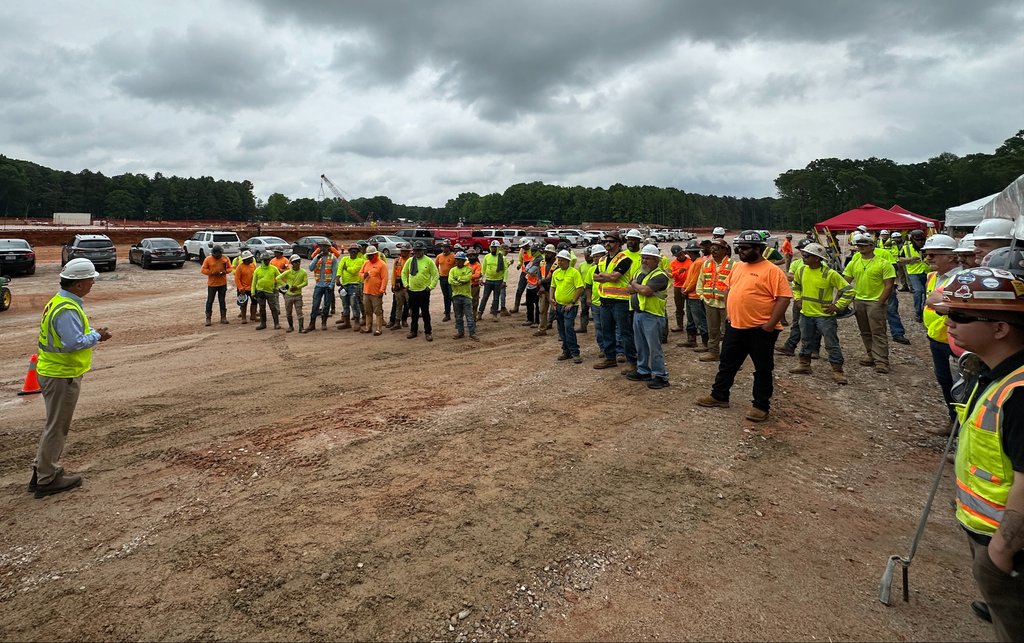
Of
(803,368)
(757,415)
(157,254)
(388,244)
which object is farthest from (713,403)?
(388,244)

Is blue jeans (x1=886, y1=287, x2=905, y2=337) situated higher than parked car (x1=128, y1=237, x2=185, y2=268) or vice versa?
parked car (x1=128, y1=237, x2=185, y2=268)

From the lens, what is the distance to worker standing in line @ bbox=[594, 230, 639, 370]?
7.25 m

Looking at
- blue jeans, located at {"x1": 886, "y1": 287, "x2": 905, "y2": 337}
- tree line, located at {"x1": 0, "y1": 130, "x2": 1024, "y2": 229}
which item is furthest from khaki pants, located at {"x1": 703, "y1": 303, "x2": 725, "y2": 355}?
tree line, located at {"x1": 0, "y1": 130, "x2": 1024, "y2": 229}

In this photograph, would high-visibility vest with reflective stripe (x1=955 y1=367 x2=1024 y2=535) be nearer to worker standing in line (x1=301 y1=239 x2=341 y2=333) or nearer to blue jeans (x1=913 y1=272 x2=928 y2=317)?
blue jeans (x1=913 y1=272 x2=928 y2=317)

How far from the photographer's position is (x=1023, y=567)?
6.09 ft

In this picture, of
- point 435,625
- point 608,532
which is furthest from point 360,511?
point 608,532

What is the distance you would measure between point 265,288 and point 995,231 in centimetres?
1210

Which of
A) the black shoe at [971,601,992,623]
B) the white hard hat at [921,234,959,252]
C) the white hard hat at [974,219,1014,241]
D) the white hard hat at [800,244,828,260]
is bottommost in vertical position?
the black shoe at [971,601,992,623]

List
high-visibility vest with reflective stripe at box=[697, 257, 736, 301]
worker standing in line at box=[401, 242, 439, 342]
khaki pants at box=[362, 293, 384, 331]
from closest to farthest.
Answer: high-visibility vest with reflective stripe at box=[697, 257, 736, 301], worker standing in line at box=[401, 242, 439, 342], khaki pants at box=[362, 293, 384, 331]

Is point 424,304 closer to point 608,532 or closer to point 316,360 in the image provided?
point 316,360

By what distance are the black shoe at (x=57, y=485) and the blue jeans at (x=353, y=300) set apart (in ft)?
23.9

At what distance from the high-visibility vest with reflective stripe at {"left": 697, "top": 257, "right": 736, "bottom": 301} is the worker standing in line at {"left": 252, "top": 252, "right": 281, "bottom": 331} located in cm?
882

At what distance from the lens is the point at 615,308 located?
25.1 feet

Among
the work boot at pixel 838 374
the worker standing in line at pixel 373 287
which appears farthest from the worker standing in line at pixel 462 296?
the work boot at pixel 838 374
